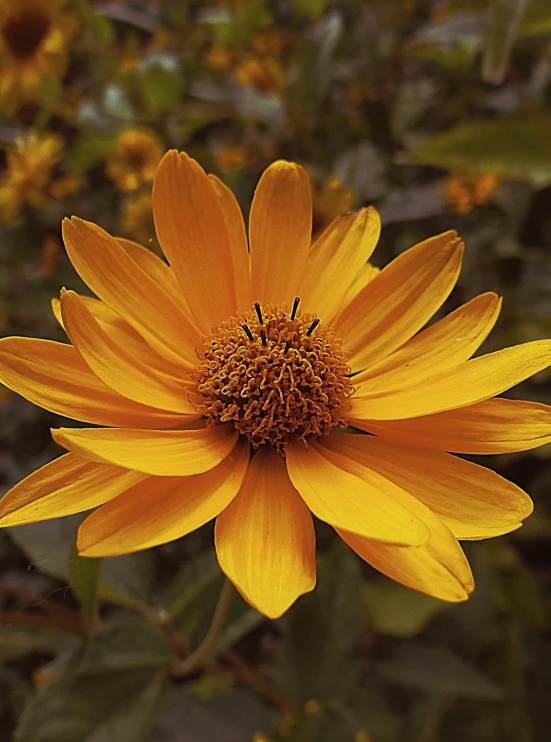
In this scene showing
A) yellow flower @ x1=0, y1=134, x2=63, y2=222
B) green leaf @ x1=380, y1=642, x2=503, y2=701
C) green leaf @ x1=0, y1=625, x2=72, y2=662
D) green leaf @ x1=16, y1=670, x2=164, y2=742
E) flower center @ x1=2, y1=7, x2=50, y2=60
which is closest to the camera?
green leaf @ x1=16, y1=670, x2=164, y2=742

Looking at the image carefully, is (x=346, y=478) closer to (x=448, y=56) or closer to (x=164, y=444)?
(x=164, y=444)

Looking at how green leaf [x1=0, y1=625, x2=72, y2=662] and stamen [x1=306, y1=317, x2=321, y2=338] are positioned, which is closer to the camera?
stamen [x1=306, y1=317, x2=321, y2=338]

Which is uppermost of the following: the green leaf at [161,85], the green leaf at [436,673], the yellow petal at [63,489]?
the green leaf at [161,85]

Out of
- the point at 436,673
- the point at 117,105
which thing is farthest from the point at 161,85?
the point at 436,673

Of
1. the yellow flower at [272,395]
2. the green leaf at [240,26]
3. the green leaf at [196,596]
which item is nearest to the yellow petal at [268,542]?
the yellow flower at [272,395]

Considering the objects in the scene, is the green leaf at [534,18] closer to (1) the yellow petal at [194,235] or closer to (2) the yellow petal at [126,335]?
(1) the yellow petal at [194,235]

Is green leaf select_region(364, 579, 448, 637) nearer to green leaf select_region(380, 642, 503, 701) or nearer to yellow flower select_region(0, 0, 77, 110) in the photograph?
green leaf select_region(380, 642, 503, 701)

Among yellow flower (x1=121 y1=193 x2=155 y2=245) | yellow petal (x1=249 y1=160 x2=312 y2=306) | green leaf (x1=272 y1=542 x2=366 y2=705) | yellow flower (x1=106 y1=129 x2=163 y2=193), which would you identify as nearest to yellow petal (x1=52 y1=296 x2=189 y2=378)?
yellow petal (x1=249 y1=160 x2=312 y2=306)
